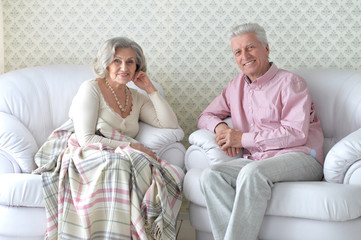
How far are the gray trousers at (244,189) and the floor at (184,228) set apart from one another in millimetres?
785

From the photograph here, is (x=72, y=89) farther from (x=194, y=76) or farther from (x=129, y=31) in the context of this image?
(x=194, y=76)

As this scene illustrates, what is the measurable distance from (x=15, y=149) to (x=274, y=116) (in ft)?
4.70

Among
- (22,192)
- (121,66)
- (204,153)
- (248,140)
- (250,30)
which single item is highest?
(250,30)

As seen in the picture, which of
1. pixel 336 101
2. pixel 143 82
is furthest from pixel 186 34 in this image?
pixel 336 101

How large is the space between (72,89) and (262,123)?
1.24 meters

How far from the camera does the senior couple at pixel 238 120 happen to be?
232cm

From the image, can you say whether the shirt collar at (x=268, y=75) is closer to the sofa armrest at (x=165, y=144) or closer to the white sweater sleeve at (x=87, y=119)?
the sofa armrest at (x=165, y=144)

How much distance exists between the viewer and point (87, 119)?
268 cm

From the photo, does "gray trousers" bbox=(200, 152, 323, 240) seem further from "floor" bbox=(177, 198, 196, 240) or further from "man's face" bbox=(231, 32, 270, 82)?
"floor" bbox=(177, 198, 196, 240)

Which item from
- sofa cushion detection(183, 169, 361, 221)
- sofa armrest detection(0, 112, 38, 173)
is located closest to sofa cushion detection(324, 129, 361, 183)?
sofa cushion detection(183, 169, 361, 221)

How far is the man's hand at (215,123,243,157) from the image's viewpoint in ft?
8.96

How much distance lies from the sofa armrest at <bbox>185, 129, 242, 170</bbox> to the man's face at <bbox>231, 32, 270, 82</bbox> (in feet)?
1.45

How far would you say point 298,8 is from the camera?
328cm

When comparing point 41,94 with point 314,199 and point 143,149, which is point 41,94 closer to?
point 143,149
